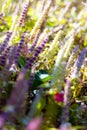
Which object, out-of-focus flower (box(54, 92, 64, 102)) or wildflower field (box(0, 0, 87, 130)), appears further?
out-of-focus flower (box(54, 92, 64, 102))

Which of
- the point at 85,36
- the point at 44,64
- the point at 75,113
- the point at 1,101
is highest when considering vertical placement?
the point at 85,36

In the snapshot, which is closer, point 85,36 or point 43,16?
point 43,16

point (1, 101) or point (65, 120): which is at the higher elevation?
point (1, 101)

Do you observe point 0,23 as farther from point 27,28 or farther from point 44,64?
point 44,64

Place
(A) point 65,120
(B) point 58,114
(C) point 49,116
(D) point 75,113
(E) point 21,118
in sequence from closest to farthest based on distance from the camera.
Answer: (E) point 21,118 → (A) point 65,120 → (C) point 49,116 → (B) point 58,114 → (D) point 75,113

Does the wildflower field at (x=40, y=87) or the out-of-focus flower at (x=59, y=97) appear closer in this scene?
the wildflower field at (x=40, y=87)

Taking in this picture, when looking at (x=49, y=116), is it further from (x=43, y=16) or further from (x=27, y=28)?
(x=27, y=28)

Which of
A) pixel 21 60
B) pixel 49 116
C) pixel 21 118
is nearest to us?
pixel 21 118

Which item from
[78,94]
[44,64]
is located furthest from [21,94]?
[44,64]

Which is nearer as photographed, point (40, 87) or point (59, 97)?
point (59, 97)
